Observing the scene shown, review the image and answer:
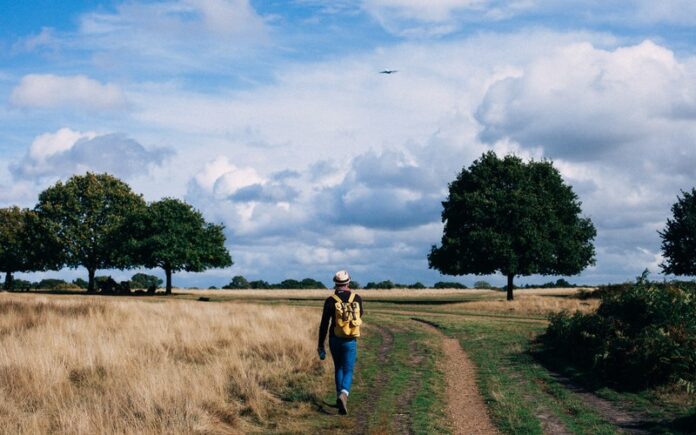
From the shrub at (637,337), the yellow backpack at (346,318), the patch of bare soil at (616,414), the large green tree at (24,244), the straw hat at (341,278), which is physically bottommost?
the patch of bare soil at (616,414)

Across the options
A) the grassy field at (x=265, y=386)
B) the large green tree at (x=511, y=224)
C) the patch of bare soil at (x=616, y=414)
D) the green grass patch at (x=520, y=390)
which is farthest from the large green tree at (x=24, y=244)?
the patch of bare soil at (x=616, y=414)

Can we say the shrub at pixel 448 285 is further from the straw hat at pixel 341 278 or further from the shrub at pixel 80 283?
the straw hat at pixel 341 278

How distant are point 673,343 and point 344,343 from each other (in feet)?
28.7

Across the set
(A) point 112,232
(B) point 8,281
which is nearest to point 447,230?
(A) point 112,232

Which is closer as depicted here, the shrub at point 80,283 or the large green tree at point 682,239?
the large green tree at point 682,239

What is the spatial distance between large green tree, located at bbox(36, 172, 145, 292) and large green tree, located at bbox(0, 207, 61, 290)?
1256 millimetres

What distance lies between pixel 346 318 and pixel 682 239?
189ft

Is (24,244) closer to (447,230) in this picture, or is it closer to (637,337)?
(447,230)

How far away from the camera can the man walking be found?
41.1ft

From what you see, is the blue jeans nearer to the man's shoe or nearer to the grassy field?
the man's shoe

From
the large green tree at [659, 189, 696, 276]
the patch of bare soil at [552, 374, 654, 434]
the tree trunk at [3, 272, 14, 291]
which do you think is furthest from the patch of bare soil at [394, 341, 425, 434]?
the tree trunk at [3, 272, 14, 291]

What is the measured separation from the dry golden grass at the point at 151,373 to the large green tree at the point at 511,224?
28.3 metres

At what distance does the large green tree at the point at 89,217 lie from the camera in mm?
68750

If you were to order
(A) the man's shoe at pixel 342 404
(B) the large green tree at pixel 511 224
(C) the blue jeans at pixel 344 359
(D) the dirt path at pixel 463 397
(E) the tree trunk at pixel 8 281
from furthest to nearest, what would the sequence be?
(E) the tree trunk at pixel 8 281
(B) the large green tree at pixel 511 224
(C) the blue jeans at pixel 344 359
(A) the man's shoe at pixel 342 404
(D) the dirt path at pixel 463 397
